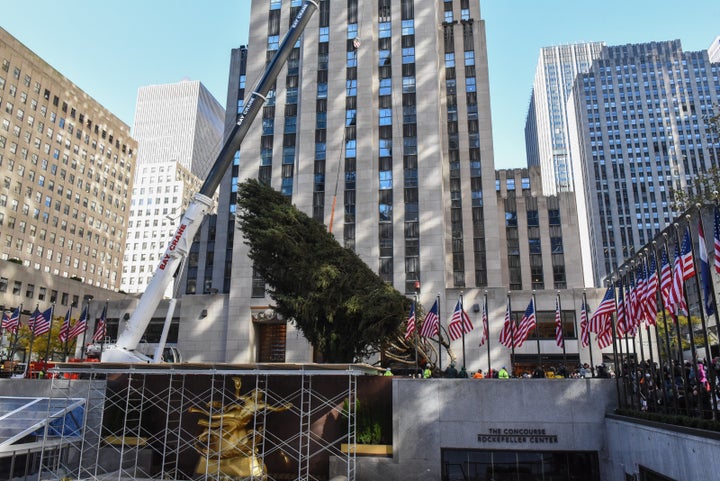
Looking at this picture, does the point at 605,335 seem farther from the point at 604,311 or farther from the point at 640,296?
the point at 640,296

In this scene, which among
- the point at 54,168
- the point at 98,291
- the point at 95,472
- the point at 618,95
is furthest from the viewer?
the point at 618,95

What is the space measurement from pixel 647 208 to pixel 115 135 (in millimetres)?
122641

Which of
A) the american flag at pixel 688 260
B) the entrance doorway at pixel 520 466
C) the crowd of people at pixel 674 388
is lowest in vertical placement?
the entrance doorway at pixel 520 466

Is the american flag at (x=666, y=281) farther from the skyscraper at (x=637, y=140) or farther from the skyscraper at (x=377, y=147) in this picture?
the skyscraper at (x=637, y=140)

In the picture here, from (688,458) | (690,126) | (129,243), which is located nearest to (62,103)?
(129,243)

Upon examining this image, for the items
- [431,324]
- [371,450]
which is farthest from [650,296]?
[371,450]

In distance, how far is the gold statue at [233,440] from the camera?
77.4ft

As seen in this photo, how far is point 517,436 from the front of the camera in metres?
25.1

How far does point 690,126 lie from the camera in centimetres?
13950

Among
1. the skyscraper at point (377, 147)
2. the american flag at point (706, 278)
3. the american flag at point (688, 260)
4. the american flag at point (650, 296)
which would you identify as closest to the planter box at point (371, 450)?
the american flag at point (650, 296)

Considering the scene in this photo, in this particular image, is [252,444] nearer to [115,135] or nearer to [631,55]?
[115,135]

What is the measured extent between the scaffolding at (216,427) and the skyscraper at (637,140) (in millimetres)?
118904

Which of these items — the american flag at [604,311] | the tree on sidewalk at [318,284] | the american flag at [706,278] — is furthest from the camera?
the tree on sidewalk at [318,284]

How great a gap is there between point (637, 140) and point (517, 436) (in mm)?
136467
